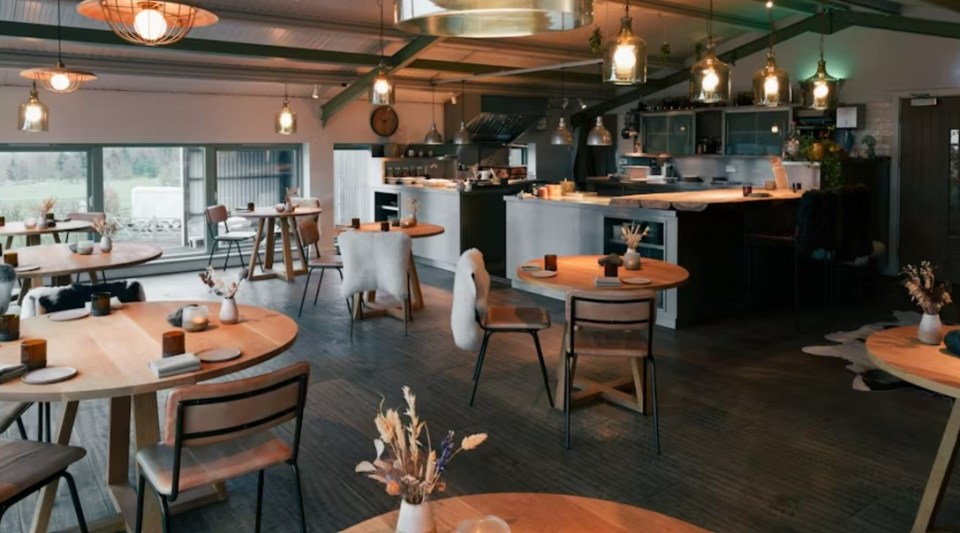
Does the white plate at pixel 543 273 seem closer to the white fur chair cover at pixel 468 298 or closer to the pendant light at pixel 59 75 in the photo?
the white fur chair cover at pixel 468 298

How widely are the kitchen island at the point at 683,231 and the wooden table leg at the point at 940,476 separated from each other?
11.7 feet

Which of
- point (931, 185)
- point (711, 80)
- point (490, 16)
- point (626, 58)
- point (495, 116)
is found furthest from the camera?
point (495, 116)

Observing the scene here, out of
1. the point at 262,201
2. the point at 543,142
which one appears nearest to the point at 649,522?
the point at 262,201

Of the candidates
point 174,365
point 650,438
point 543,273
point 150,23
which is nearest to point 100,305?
point 174,365

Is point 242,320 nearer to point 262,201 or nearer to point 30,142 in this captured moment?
point 30,142

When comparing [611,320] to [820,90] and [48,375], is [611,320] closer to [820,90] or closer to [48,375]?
[48,375]

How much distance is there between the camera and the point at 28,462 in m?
2.52

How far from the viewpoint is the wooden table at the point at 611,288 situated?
13.9 feet

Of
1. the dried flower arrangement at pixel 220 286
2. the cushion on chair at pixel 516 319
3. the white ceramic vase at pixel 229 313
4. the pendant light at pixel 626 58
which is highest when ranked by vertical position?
the pendant light at pixel 626 58

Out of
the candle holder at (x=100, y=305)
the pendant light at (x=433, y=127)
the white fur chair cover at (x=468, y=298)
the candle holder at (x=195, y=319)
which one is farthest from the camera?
the pendant light at (x=433, y=127)

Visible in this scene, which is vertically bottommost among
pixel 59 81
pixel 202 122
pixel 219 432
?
pixel 219 432

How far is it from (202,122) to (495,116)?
449 cm

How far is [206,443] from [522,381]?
9.34 feet

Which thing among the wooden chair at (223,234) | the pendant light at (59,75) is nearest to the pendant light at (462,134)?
the wooden chair at (223,234)
